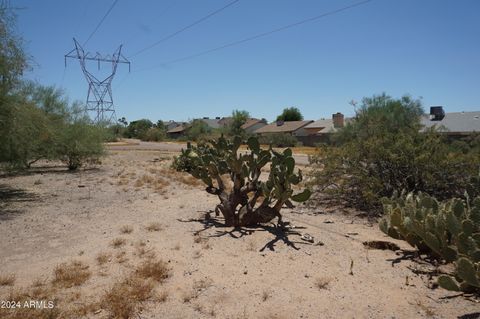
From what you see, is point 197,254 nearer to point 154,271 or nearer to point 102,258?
point 154,271

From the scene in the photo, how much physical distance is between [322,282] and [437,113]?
49.1 m

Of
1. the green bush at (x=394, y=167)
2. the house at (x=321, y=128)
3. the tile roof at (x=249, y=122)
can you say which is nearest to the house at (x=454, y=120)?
the house at (x=321, y=128)

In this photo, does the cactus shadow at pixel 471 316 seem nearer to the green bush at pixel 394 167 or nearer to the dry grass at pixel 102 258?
the dry grass at pixel 102 258

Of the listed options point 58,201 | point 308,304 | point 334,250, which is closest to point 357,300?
point 308,304

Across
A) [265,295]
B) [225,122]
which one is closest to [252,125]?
[225,122]

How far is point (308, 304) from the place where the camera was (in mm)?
4230

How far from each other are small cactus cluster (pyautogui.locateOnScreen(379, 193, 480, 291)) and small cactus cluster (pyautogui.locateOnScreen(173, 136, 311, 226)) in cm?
158

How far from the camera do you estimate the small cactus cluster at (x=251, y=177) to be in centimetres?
684

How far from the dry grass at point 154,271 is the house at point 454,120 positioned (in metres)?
39.5

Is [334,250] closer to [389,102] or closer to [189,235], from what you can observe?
[189,235]

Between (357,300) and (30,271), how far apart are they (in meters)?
4.06

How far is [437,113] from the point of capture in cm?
4772

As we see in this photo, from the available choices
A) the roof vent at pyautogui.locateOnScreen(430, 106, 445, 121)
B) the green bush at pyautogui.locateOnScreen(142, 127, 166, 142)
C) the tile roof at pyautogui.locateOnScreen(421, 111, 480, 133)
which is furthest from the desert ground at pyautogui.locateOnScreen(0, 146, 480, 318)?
the green bush at pyautogui.locateOnScreen(142, 127, 166, 142)

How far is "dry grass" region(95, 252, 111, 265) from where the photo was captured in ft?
17.7
